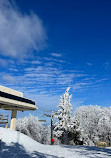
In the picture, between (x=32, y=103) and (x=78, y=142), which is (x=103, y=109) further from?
(x=32, y=103)

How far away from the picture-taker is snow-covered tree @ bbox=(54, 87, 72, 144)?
83.3 ft

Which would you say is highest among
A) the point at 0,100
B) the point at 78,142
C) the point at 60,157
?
the point at 0,100

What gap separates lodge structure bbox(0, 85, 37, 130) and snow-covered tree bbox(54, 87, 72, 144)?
8381 millimetres

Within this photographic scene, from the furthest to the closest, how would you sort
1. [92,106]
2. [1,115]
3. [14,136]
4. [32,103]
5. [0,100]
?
[92,106] → [32,103] → [1,115] → [0,100] → [14,136]

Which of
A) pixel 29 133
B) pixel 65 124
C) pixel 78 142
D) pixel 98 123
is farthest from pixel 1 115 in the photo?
pixel 98 123

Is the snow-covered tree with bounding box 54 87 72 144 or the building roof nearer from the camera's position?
the building roof

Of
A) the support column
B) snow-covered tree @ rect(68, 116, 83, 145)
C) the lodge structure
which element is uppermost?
the lodge structure

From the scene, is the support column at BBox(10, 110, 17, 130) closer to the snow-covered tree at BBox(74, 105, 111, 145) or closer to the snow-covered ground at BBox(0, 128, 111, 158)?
the snow-covered ground at BBox(0, 128, 111, 158)

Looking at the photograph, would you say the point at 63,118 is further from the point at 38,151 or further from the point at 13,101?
the point at 38,151

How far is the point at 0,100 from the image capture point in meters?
14.4

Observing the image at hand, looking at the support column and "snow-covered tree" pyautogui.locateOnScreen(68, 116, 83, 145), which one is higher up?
the support column

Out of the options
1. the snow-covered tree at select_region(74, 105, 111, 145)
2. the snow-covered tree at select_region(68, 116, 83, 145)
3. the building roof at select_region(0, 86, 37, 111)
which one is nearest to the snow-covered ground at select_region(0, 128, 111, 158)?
the building roof at select_region(0, 86, 37, 111)

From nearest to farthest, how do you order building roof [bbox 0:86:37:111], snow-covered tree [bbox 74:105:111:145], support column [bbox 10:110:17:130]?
building roof [bbox 0:86:37:111]
support column [bbox 10:110:17:130]
snow-covered tree [bbox 74:105:111:145]

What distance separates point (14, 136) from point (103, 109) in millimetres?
29090
